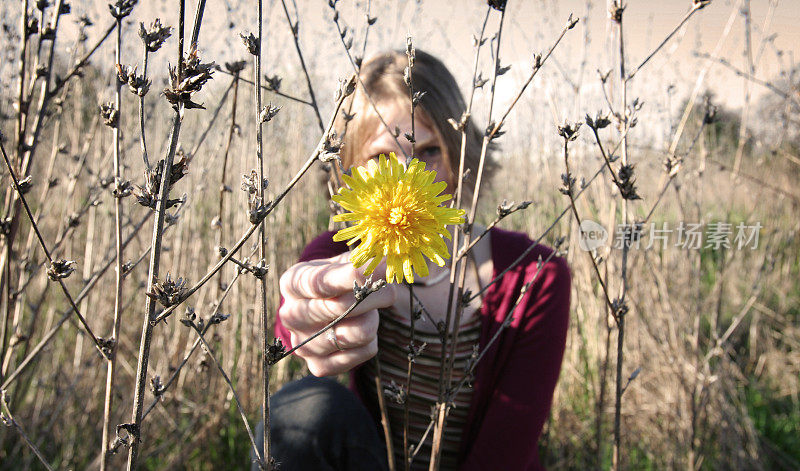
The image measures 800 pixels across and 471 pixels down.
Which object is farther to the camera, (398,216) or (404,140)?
(404,140)

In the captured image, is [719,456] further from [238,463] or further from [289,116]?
[289,116]

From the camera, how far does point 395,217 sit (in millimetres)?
637

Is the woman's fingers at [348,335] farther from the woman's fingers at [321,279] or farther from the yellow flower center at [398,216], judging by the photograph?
the yellow flower center at [398,216]

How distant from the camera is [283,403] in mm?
1275

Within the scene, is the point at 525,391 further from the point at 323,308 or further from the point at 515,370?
the point at 323,308

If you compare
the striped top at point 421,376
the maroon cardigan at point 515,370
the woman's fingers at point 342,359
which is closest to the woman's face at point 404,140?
the maroon cardigan at point 515,370

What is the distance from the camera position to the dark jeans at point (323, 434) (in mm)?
1210

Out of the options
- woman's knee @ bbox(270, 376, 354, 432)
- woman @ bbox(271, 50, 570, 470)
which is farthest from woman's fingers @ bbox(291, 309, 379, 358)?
woman's knee @ bbox(270, 376, 354, 432)

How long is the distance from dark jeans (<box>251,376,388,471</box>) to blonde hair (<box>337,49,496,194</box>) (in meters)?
0.61

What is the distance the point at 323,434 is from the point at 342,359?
0.49 metres

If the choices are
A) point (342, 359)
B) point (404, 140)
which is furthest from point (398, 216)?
point (404, 140)

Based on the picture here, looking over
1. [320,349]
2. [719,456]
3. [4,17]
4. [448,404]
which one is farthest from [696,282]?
[4,17]

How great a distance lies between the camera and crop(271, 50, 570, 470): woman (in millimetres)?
1239

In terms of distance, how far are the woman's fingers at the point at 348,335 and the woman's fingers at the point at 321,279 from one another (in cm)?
6
